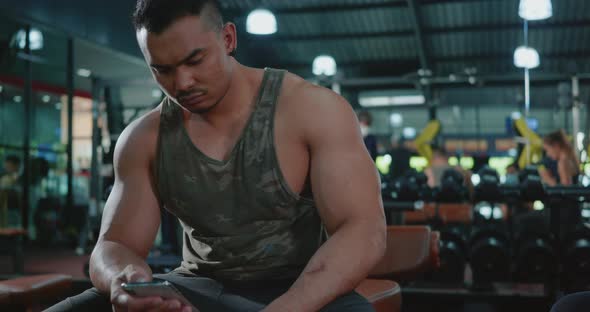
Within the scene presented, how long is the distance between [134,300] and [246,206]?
13.2 inches

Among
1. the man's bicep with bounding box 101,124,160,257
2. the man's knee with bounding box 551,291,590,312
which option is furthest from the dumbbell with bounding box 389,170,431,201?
the man's knee with bounding box 551,291,590,312

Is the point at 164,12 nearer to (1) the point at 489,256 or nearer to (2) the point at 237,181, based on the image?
(2) the point at 237,181

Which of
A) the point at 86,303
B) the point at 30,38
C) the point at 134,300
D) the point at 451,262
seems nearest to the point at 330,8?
the point at 30,38

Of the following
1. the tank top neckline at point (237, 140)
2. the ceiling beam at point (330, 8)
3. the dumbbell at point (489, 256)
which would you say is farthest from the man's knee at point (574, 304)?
the ceiling beam at point (330, 8)

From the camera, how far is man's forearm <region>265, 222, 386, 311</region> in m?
1.20

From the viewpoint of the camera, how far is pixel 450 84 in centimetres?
1195

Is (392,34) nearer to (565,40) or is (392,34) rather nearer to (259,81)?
(565,40)

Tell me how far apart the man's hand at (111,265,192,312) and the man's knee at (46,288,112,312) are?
4.6 inches

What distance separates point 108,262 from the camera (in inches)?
54.0

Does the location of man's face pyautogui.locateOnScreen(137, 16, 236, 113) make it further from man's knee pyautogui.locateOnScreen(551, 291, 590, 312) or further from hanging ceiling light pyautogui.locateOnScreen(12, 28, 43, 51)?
hanging ceiling light pyautogui.locateOnScreen(12, 28, 43, 51)

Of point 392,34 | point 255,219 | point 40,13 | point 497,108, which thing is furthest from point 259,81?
point 497,108

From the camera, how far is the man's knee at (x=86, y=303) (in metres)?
1.28

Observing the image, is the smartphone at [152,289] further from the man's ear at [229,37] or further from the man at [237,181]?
the man's ear at [229,37]

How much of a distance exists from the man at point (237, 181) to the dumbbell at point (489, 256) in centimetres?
292
